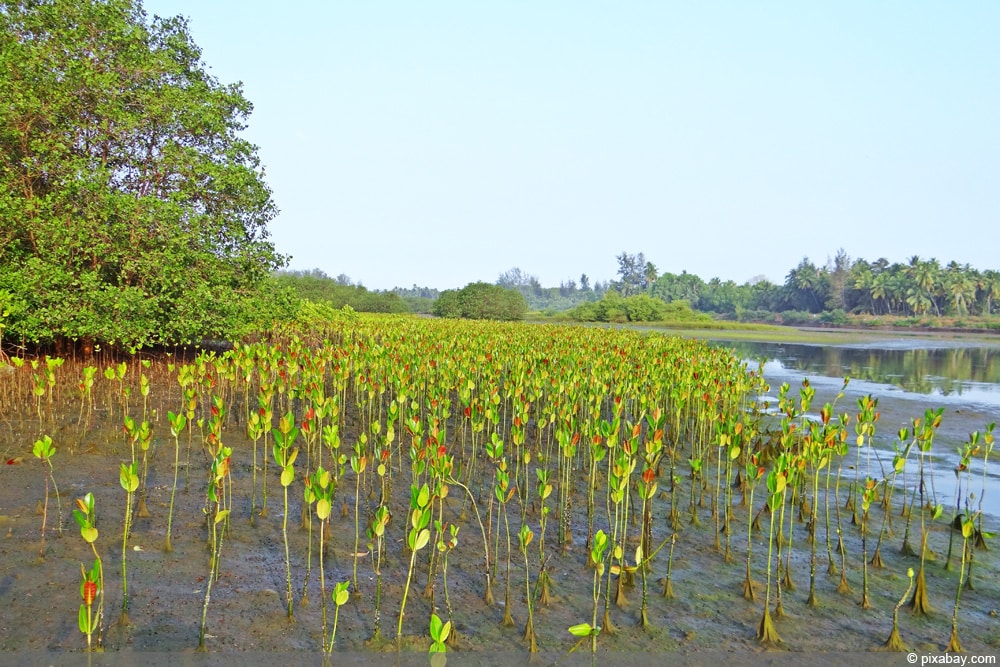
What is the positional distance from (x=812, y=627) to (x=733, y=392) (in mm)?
6879

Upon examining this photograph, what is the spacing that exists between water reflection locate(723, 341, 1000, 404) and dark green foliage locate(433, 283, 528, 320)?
2911 centimetres

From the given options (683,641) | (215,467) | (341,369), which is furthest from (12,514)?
(683,641)

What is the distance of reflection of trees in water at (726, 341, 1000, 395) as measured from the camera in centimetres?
2144

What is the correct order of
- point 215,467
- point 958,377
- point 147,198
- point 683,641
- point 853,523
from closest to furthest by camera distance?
1. point 683,641
2. point 215,467
3. point 853,523
4. point 147,198
5. point 958,377

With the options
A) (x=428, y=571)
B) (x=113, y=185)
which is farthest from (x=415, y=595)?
(x=113, y=185)

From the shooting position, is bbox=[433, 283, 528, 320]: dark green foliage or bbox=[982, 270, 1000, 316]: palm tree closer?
bbox=[433, 283, 528, 320]: dark green foliage

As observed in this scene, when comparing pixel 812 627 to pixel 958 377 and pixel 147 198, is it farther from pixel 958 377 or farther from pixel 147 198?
pixel 958 377

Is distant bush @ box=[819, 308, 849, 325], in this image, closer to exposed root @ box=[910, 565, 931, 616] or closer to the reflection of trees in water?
the reflection of trees in water

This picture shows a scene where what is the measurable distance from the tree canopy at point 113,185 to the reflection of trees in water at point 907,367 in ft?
60.3

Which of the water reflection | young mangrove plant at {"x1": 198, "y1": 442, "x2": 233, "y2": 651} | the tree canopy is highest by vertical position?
the tree canopy

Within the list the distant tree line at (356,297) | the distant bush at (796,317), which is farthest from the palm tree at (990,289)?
the distant tree line at (356,297)

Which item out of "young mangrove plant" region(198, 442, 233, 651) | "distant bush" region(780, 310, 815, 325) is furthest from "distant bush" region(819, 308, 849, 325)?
"young mangrove plant" region(198, 442, 233, 651)

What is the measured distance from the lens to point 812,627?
4.41 m

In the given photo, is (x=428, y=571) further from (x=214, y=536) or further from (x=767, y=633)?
Answer: (x=767, y=633)
